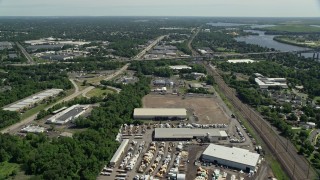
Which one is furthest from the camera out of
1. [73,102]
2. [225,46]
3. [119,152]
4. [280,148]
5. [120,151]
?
[225,46]

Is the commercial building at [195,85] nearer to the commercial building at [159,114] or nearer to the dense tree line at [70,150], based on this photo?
the commercial building at [159,114]

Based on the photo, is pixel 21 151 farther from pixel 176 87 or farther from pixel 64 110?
pixel 176 87

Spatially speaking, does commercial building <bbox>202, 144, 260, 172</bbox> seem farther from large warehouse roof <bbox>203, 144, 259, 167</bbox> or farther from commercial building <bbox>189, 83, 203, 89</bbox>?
commercial building <bbox>189, 83, 203, 89</bbox>

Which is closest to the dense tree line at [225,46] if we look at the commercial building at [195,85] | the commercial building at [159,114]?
the commercial building at [195,85]

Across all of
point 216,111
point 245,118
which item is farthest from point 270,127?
point 216,111

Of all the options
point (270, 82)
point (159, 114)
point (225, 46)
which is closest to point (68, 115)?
point (159, 114)

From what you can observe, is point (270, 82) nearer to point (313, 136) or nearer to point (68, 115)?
point (313, 136)

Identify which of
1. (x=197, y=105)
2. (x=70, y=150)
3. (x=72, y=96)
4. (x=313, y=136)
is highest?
(x=70, y=150)
